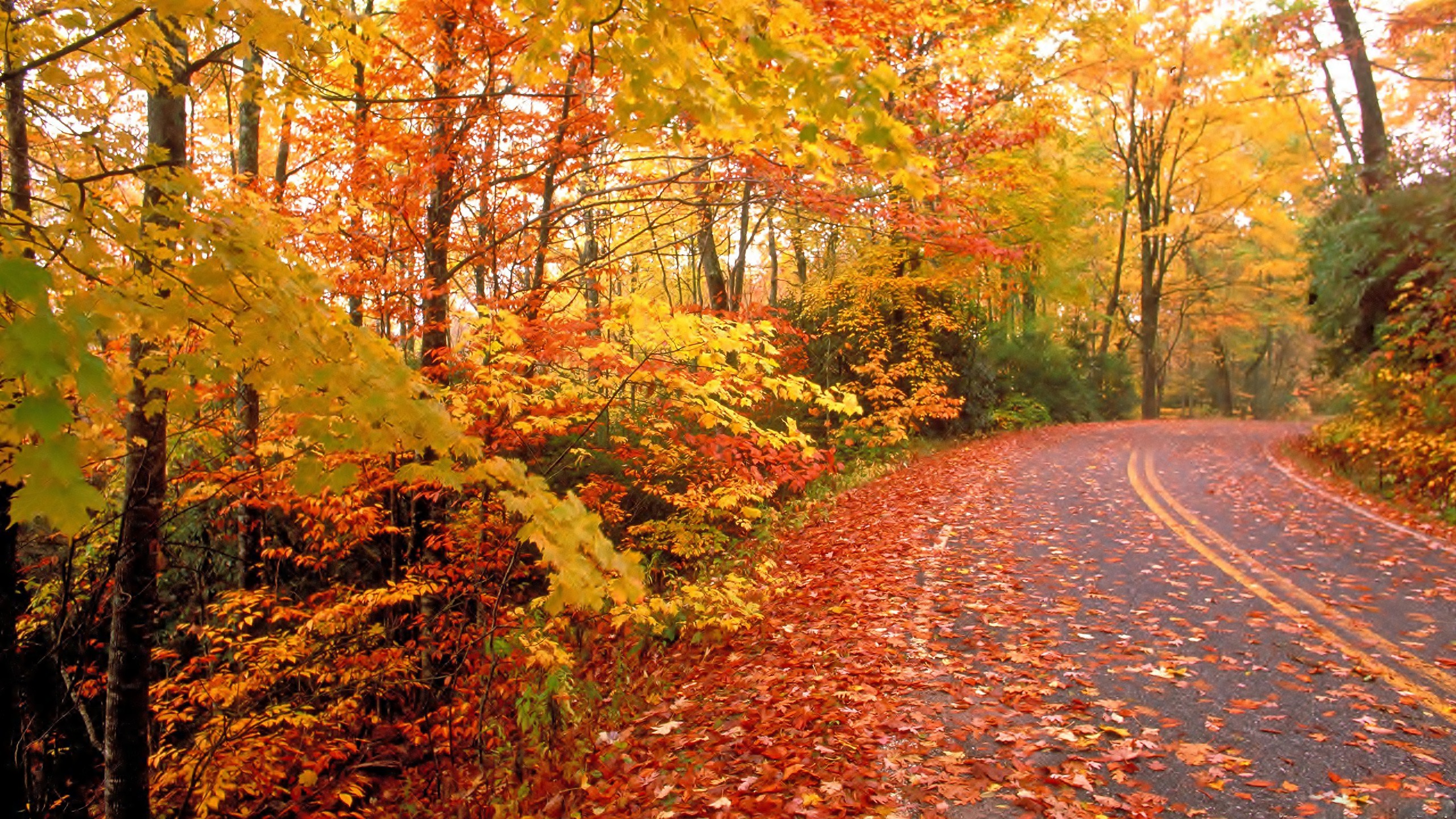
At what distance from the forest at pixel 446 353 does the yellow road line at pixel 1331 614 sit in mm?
3609

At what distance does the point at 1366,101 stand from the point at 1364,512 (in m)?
9.24

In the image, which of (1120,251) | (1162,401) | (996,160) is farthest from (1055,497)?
(1162,401)

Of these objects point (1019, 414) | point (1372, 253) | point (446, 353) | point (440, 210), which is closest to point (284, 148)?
point (440, 210)

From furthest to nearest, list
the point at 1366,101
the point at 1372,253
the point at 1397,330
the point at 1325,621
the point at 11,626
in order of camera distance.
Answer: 1. the point at 1366,101
2. the point at 1372,253
3. the point at 1397,330
4. the point at 1325,621
5. the point at 11,626

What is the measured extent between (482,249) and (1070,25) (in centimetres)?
1556

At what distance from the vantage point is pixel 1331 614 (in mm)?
5992

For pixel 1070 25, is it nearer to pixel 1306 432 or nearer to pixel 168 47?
pixel 1306 432

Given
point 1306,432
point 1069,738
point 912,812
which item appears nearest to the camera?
point 912,812

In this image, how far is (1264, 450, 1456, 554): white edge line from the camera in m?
8.09

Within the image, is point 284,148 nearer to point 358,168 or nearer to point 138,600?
point 358,168

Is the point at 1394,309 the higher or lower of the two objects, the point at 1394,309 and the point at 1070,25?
the lower

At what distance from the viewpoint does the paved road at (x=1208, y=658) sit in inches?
147

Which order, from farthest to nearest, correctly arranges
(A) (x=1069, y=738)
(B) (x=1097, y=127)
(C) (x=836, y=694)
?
1. (B) (x=1097, y=127)
2. (C) (x=836, y=694)
3. (A) (x=1069, y=738)

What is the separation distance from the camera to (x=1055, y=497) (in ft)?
37.0
